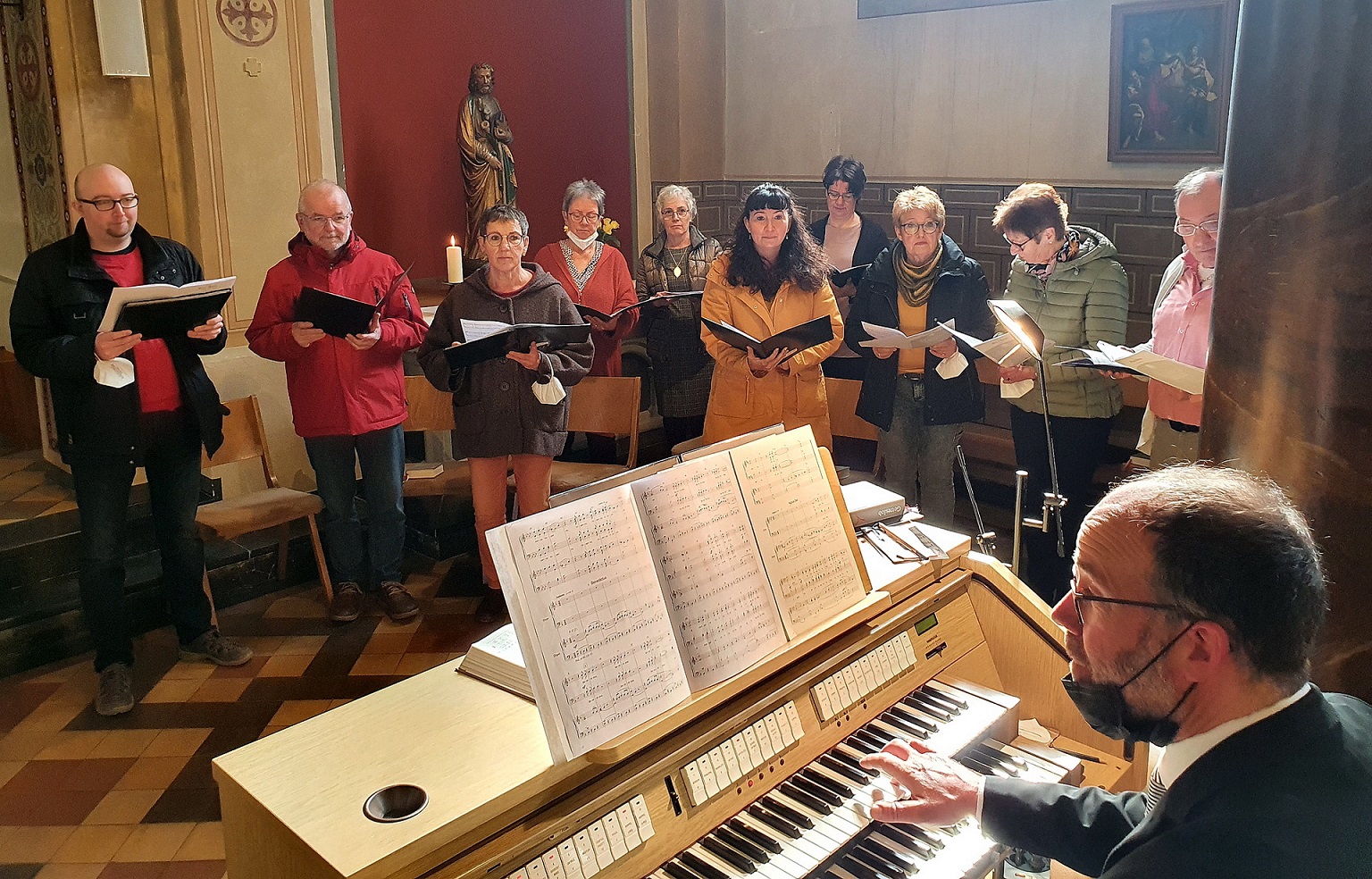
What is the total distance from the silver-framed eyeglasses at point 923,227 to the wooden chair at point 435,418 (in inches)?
77.6

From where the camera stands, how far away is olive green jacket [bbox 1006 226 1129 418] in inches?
145

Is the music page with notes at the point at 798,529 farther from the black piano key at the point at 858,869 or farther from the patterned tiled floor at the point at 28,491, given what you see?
the patterned tiled floor at the point at 28,491

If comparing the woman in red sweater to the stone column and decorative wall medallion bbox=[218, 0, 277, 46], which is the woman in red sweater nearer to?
decorative wall medallion bbox=[218, 0, 277, 46]

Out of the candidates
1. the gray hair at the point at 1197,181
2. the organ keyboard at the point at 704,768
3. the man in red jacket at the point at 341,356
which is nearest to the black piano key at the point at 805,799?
the organ keyboard at the point at 704,768

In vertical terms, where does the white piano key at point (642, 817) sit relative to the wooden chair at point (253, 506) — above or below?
above

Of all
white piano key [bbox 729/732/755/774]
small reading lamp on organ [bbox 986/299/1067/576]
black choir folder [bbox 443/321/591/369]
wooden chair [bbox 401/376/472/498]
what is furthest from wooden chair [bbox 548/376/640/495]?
white piano key [bbox 729/732/755/774]

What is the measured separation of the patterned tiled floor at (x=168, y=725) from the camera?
2.83 metres

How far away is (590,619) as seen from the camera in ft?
4.92

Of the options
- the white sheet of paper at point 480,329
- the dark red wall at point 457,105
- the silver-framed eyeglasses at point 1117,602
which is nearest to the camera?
the silver-framed eyeglasses at point 1117,602

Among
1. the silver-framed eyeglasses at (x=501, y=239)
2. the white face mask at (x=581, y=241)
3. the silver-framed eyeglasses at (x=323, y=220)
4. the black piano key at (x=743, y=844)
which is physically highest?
the silver-framed eyeglasses at (x=323, y=220)

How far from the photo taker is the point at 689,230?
184 inches

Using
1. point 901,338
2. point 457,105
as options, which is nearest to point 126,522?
point 901,338

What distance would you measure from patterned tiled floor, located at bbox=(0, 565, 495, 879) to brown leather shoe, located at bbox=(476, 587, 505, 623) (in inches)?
1.9

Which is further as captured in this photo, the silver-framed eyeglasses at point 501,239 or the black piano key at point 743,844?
the silver-framed eyeglasses at point 501,239
